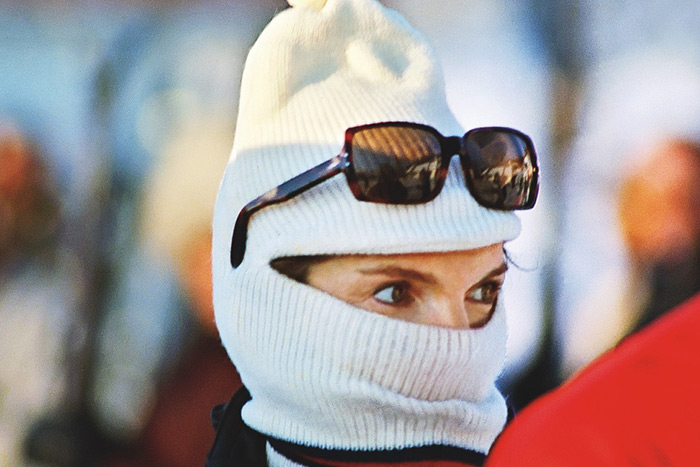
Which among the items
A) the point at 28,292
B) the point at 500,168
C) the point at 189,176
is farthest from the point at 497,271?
the point at 28,292

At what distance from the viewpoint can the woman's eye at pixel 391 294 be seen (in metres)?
1.16

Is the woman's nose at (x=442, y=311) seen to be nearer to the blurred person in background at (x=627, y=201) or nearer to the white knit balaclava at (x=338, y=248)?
the white knit balaclava at (x=338, y=248)

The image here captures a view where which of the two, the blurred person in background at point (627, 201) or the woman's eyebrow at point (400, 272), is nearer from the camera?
the woman's eyebrow at point (400, 272)

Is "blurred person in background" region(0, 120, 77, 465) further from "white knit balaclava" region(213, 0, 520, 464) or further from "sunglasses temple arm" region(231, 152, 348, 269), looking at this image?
"sunglasses temple arm" region(231, 152, 348, 269)

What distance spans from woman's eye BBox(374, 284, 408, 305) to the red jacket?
714 millimetres

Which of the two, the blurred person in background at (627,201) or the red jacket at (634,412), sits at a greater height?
the red jacket at (634,412)

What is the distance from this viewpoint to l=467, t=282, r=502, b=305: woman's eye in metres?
1.24

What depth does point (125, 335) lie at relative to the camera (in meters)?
3.06

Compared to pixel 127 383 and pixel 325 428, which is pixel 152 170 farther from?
pixel 325 428

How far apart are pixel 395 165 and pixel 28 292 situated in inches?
91.5

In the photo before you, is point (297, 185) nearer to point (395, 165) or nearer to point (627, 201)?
point (395, 165)

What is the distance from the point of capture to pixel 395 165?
1152 mm

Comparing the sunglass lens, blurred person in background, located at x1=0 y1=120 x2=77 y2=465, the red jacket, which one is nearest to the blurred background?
blurred person in background, located at x1=0 y1=120 x2=77 y2=465

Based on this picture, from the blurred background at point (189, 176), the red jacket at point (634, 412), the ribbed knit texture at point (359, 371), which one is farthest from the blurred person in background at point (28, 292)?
the red jacket at point (634, 412)
